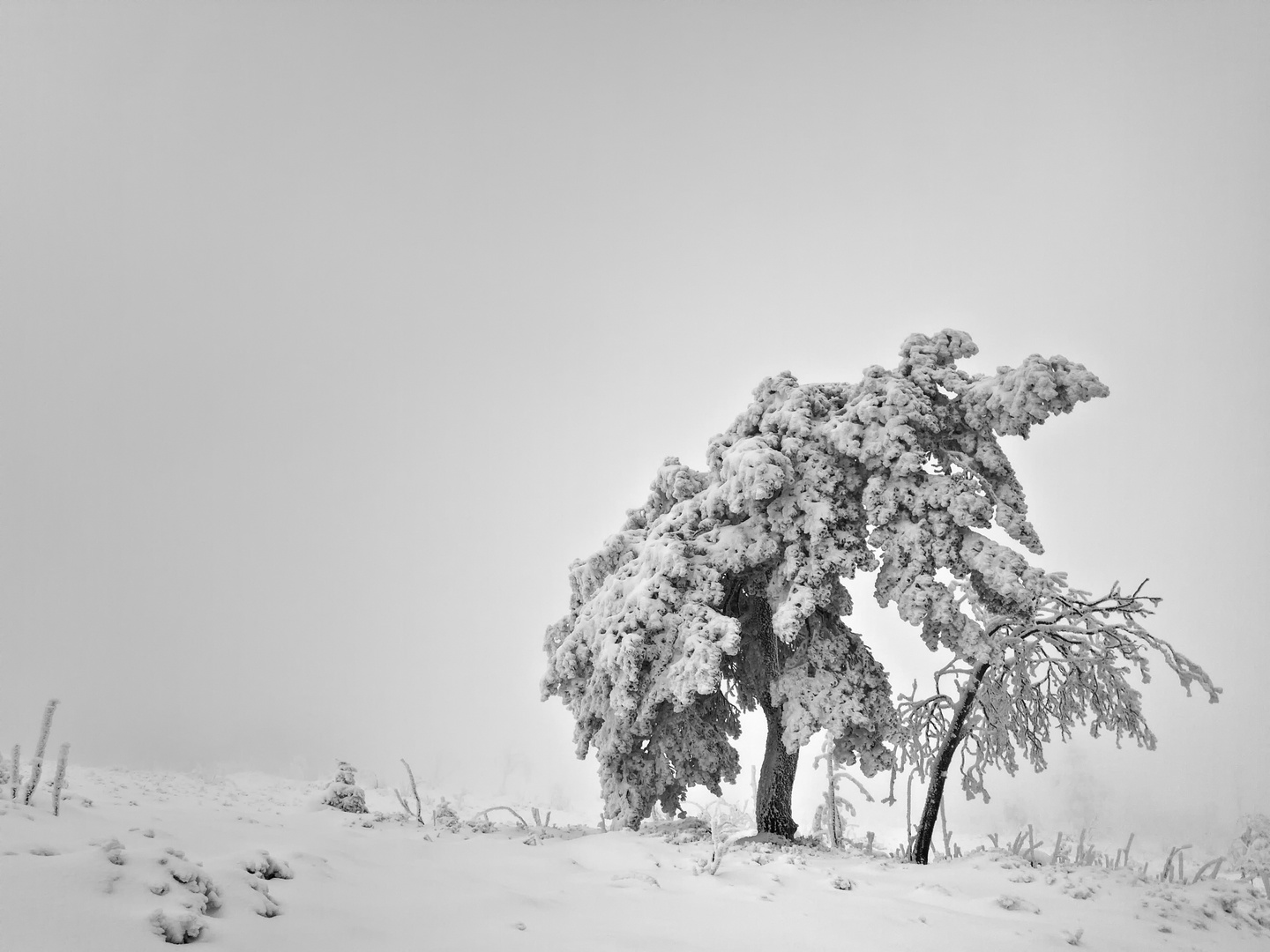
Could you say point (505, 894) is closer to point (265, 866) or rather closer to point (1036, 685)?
point (265, 866)

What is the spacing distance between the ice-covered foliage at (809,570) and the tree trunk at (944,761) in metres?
0.82

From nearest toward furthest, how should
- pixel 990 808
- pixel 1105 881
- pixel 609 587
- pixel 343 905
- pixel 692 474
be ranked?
pixel 343 905 → pixel 1105 881 → pixel 609 587 → pixel 692 474 → pixel 990 808

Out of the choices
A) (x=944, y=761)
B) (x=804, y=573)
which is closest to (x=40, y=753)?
(x=804, y=573)

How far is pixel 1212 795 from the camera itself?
254ft

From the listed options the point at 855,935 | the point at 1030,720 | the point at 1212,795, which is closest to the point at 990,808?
the point at 1212,795

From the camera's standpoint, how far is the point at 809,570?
11297mm

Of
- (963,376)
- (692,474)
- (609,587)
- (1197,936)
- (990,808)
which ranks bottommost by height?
(990,808)

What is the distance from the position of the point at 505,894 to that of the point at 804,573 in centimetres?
763

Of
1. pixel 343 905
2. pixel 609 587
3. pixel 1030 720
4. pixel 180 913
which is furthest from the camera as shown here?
pixel 609 587

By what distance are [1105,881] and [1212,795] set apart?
330 ft

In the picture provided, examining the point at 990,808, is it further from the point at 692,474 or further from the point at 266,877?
the point at 266,877

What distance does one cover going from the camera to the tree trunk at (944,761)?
34.8ft

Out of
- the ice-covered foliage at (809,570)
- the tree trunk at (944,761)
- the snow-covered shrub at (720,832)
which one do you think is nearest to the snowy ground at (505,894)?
the snow-covered shrub at (720,832)

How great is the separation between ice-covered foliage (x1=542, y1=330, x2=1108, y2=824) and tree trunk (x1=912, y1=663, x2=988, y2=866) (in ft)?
2.70
